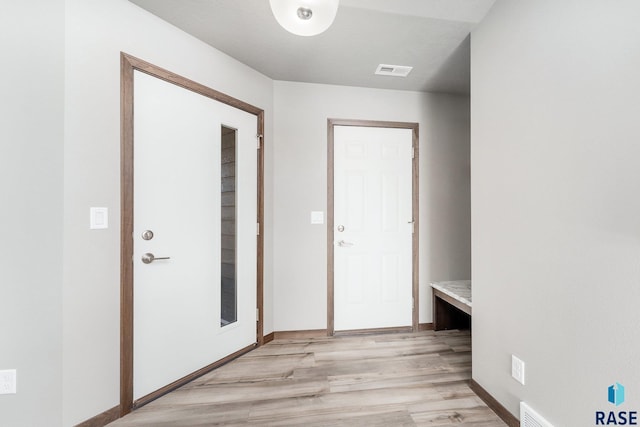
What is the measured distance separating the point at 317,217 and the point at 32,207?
1.97 metres

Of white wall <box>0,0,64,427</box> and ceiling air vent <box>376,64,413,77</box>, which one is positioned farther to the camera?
ceiling air vent <box>376,64,413,77</box>

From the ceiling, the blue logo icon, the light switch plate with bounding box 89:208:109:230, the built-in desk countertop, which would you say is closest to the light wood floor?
the built-in desk countertop

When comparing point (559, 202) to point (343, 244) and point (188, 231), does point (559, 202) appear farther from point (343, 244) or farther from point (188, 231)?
point (188, 231)

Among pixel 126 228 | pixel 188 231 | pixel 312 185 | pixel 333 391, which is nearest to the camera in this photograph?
pixel 126 228

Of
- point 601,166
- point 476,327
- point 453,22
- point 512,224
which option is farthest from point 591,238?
point 453,22

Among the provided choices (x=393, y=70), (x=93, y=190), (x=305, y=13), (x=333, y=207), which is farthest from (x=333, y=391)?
(x=393, y=70)

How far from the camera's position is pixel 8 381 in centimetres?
A: 134

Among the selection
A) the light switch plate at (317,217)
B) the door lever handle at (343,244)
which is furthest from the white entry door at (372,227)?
the light switch plate at (317,217)

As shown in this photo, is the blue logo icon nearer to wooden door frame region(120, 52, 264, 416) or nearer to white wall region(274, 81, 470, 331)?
white wall region(274, 81, 470, 331)

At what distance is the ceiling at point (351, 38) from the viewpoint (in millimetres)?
1713

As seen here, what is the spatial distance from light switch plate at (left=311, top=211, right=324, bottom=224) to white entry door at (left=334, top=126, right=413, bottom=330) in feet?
0.47

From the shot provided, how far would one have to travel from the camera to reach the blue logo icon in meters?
1.03

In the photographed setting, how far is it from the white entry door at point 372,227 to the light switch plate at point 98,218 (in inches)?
71.8

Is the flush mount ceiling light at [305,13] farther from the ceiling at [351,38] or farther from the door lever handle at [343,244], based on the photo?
the door lever handle at [343,244]
